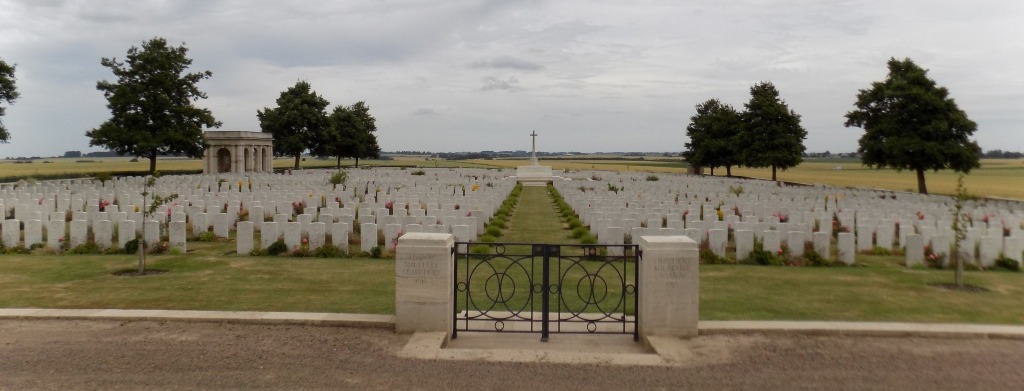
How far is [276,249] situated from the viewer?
39.3 ft

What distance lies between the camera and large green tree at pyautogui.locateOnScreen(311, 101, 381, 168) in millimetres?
62469

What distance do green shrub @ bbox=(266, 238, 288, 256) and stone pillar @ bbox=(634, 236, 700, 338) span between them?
26.8 feet

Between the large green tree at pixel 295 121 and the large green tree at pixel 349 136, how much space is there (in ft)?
2.78

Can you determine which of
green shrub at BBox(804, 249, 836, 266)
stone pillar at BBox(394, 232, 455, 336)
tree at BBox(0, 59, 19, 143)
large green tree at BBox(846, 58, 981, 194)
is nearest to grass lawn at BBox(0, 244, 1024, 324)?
green shrub at BBox(804, 249, 836, 266)

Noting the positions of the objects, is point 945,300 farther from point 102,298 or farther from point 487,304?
point 102,298

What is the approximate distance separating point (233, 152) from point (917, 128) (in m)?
43.6

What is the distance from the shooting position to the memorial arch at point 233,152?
47031mm

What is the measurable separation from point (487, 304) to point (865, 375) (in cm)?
416

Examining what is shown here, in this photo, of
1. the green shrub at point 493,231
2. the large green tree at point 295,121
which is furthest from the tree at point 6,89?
the green shrub at point 493,231

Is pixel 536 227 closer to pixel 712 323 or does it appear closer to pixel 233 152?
pixel 712 323

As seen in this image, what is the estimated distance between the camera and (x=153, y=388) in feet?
15.6

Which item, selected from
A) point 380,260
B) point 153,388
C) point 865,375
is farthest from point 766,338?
point 380,260

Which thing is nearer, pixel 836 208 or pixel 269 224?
pixel 269 224

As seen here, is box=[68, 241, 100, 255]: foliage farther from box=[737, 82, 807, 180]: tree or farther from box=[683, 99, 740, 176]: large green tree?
box=[683, 99, 740, 176]: large green tree
